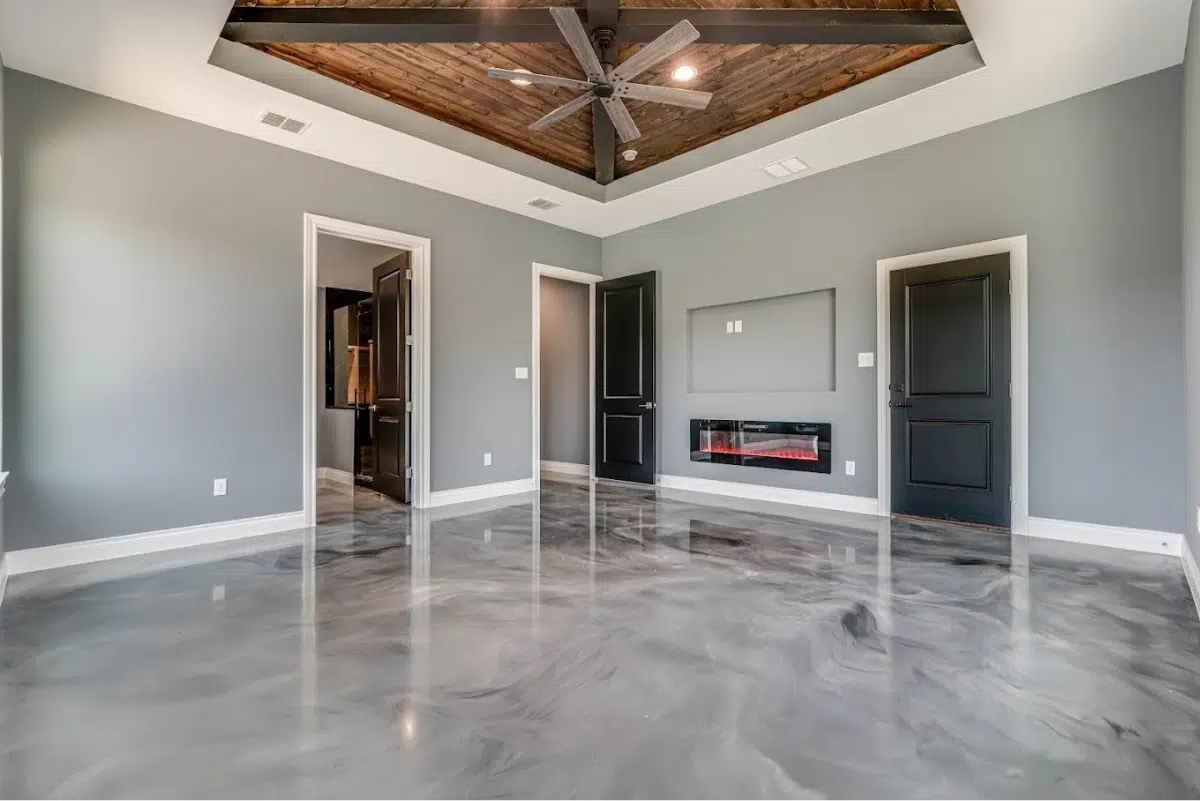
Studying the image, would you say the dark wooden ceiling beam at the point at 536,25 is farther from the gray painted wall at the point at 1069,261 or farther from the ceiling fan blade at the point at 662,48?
the gray painted wall at the point at 1069,261

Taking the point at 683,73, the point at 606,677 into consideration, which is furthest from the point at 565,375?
the point at 606,677

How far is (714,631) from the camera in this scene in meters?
2.34

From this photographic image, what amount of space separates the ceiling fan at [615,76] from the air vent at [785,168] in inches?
56.6

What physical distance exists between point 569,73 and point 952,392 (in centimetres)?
342

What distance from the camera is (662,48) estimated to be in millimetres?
2965

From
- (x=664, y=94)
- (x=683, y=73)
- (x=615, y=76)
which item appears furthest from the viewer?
(x=683, y=73)

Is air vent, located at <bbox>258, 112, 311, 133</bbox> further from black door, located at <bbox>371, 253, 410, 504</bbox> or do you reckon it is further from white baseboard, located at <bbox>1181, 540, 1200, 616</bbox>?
white baseboard, located at <bbox>1181, 540, 1200, 616</bbox>

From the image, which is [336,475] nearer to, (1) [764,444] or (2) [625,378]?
(2) [625,378]

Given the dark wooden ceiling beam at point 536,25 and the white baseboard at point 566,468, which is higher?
the dark wooden ceiling beam at point 536,25

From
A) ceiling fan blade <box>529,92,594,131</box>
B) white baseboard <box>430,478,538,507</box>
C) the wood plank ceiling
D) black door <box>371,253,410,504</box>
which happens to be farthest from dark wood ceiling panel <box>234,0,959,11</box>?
white baseboard <box>430,478,538,507</box>

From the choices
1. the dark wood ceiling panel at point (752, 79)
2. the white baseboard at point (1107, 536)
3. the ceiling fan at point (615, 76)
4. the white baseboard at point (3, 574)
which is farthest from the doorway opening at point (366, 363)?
the white baseboard at point (1107, 536)

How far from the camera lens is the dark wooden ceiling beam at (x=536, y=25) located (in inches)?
A: 123

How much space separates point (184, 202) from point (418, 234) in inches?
66.0

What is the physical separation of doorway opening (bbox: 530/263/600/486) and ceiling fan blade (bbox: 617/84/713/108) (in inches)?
142
